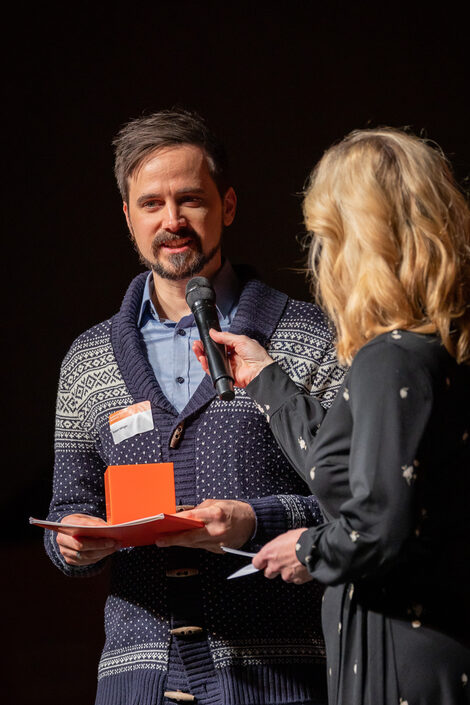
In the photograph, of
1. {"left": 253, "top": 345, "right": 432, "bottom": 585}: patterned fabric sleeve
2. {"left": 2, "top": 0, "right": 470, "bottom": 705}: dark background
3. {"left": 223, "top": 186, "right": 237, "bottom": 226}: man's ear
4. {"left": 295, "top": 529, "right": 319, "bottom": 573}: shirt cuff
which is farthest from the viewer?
{"left": 2, "top": 0, "right": 470, "bottom": 705}: dark background

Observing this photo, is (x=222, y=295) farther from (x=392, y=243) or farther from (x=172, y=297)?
(x=392, y=243)

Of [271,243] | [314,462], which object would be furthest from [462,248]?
[271,243]

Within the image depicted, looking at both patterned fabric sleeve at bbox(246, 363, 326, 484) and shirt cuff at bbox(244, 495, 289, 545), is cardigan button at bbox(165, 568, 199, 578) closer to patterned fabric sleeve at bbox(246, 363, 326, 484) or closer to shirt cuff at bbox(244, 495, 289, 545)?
shirt cuff at bbox(244, 495, 289, 545)

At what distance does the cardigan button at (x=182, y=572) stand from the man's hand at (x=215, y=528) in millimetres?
122

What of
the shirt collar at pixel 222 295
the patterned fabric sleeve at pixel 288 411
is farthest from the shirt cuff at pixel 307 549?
the shirt collar at pixel 222 295

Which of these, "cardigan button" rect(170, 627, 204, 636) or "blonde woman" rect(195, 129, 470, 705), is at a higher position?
"blonde woman" rect(195, 129, 470, 705)

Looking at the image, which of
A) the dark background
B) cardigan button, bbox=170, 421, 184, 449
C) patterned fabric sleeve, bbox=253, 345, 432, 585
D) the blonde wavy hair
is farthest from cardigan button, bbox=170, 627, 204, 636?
the dark background

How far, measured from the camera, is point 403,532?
4.17 ft

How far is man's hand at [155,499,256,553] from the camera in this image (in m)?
1.79

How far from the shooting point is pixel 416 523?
4.26 feet

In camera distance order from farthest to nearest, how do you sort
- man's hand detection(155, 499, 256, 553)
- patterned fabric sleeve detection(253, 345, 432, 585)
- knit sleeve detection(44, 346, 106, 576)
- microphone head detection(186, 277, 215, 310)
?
1. knit sleeve detection(44, 346, 106, 576)
2. microphone head detection(186, 277, 215, 310)
3. man's hand detection(155, 499, 256, 553)
4. patterned fabric sleeve detection(253, 345, 432, 585)

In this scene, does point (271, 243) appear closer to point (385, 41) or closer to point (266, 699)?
point (385, 41)

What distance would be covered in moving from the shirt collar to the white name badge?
29 centimetres

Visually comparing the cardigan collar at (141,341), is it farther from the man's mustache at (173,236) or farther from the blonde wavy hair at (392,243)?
the blonde wavy hair at (392,243)
